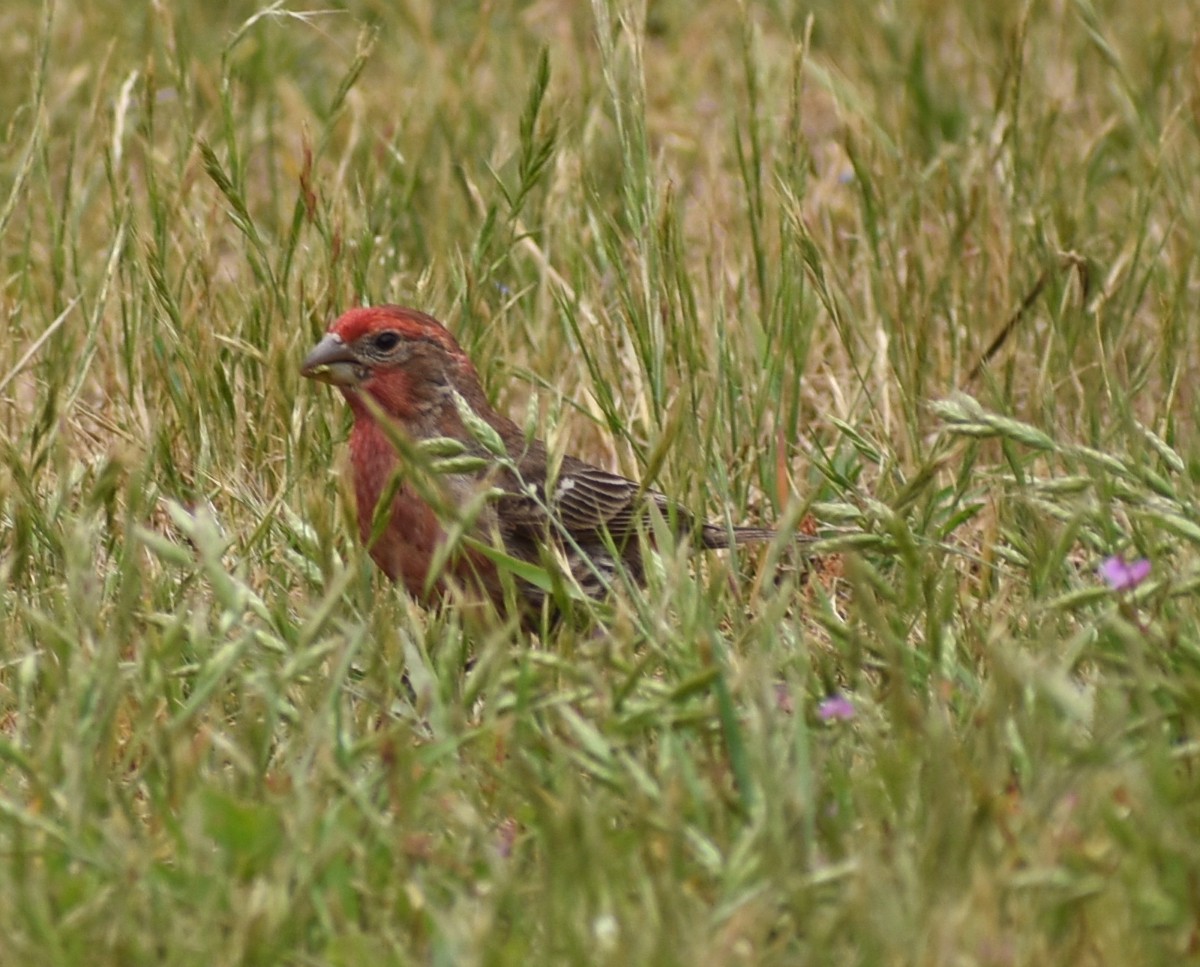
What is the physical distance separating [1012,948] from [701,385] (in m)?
2.61

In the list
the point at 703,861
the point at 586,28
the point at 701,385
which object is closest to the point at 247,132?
the point at 586,28

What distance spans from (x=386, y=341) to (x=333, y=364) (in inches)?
5.4

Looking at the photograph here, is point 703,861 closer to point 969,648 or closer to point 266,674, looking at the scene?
point 266,674

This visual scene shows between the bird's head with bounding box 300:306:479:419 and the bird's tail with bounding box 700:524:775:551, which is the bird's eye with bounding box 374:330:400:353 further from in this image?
the bird's tail with bounding box 700:524:775:551

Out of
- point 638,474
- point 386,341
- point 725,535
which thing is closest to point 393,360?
point 386,341

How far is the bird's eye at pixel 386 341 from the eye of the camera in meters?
4.76

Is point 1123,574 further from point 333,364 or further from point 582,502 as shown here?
point 333,364

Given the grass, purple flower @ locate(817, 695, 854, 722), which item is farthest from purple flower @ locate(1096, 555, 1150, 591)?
purple flower @ locate(817, 695, 854, 722)

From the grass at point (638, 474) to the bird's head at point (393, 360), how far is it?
0.10 m

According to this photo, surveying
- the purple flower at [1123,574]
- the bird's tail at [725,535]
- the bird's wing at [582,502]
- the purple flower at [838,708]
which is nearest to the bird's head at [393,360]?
the bird's wing at [582,502]

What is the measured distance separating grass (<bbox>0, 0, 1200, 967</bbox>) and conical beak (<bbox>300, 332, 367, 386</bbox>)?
5 cm

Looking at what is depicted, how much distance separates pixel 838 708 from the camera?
3.10 metres

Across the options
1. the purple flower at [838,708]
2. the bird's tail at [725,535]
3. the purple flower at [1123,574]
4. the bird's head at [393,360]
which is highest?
the purple flower at [1123,574]

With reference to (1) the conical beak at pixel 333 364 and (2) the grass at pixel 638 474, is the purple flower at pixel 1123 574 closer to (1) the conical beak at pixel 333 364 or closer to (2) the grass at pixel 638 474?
(2) the grass at pixel 638 474
